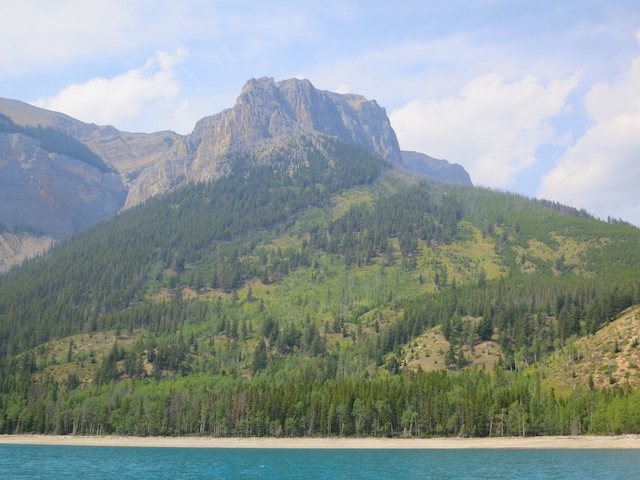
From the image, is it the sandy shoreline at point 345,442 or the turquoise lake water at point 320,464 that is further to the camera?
the sandy shoreline at point 345,442

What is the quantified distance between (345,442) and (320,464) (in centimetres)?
3362

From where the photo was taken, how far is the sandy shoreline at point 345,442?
140125mm

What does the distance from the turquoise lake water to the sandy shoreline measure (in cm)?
267

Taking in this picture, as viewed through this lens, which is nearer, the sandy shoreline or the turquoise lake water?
the turquoise lake water

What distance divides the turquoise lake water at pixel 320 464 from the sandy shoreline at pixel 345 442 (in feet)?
8.77

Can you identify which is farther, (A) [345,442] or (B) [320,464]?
(A) [345,442]

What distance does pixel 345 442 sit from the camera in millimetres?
159750

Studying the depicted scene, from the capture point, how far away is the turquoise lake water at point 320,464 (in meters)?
108

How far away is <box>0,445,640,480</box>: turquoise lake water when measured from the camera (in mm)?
108250

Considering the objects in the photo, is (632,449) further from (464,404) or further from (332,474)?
(332,474)

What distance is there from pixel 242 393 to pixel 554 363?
8874cm

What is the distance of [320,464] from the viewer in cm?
12712

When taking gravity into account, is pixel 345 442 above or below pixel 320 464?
above

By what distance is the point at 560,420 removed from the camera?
493 feet
